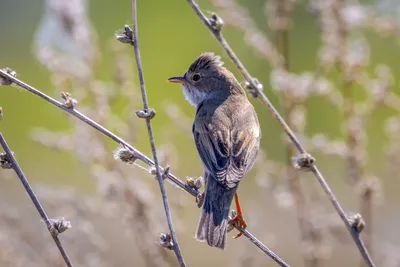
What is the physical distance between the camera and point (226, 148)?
15.5ft

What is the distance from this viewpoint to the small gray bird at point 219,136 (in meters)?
4.42

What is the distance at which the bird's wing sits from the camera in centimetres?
455

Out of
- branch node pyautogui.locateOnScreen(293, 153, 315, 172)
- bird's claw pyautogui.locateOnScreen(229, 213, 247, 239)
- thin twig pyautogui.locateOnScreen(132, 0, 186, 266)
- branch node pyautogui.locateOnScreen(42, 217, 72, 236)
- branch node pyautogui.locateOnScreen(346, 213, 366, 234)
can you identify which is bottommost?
branch node pyautogui.locateOnScreen(42, 217, 72, 236)

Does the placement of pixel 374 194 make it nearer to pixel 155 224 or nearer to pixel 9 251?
pixel 155 224

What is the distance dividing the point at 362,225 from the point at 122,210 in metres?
2.46

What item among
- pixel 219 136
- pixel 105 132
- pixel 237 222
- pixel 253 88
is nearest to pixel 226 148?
pixel 219 136

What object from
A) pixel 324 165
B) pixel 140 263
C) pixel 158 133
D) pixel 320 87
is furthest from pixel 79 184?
pixel 320 87

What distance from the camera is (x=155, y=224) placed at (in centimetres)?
610

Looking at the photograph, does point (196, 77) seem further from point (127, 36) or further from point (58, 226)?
point (58, 226)

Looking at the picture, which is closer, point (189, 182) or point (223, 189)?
point (189, 182)

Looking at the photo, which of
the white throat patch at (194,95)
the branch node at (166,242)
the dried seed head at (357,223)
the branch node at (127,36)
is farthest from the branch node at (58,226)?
the white throat patch at (194,95)

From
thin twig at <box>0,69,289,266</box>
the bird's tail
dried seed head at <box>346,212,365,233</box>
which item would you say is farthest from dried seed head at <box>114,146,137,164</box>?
dried seed head at <box>346,212,365,233</box>

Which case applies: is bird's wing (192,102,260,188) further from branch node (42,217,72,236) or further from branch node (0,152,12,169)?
branch node (0,152,12,169)

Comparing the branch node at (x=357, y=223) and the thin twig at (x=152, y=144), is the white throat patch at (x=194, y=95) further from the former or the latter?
the thin twig at (x=152, y=144)
